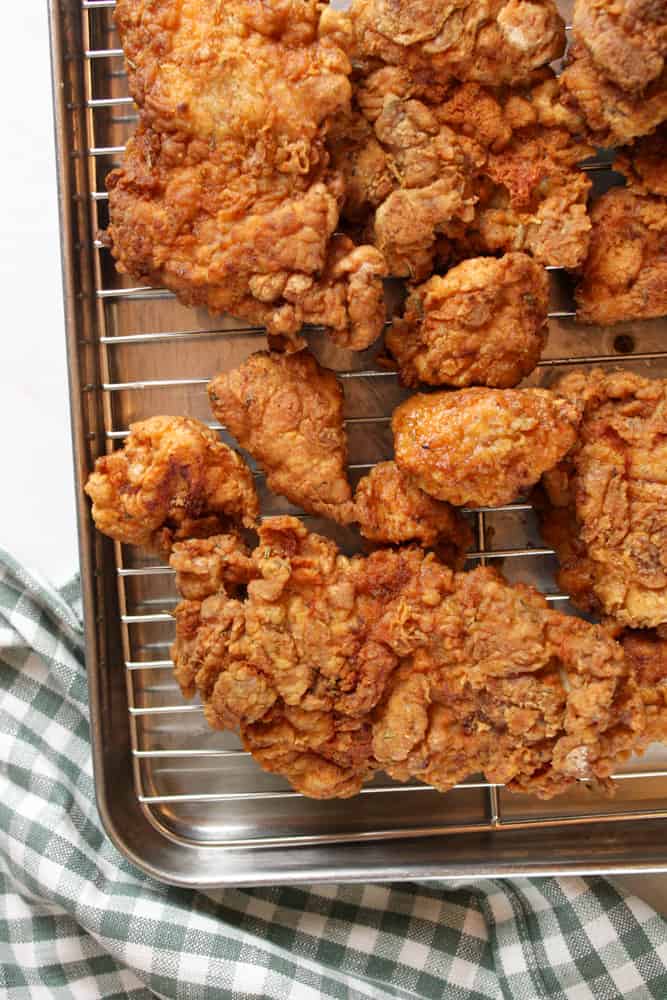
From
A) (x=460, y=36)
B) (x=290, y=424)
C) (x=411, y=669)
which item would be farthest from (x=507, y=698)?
(x=460, y=36)

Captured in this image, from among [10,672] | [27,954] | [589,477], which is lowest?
[27,954]

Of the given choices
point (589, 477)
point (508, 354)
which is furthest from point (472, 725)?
point (508, 354)

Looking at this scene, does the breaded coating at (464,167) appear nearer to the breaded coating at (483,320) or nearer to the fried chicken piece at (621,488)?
the breaded coating at (483,320)

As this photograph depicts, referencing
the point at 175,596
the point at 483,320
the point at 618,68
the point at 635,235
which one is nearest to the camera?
the point at 618,68

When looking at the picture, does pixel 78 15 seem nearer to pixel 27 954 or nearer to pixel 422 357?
pixel 422 357

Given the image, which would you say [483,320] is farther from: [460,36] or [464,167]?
[460,36]

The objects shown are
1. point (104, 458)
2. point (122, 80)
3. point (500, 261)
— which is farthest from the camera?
point (122, 80)

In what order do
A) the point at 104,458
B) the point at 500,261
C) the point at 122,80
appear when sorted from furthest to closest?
1. the point at 122,80
2. the point at 104,458
3. the point at 500,261
